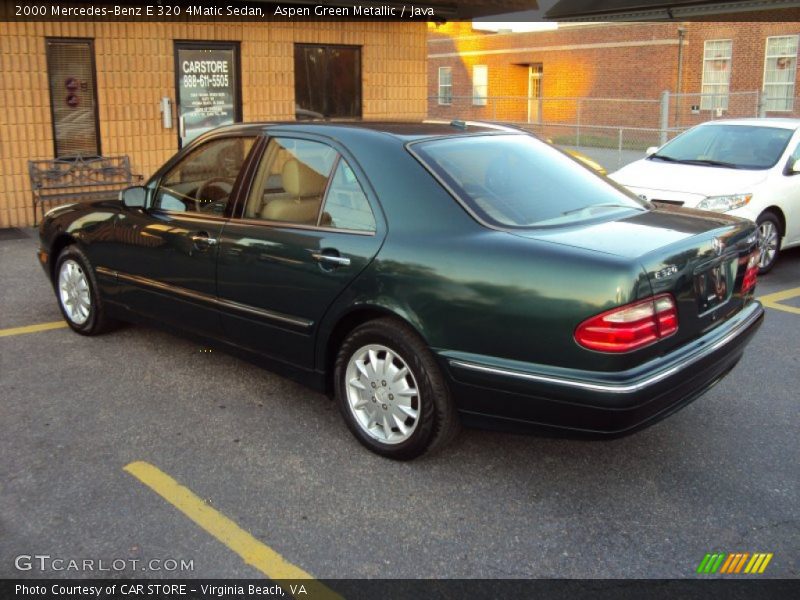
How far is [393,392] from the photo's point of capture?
389 centimetres

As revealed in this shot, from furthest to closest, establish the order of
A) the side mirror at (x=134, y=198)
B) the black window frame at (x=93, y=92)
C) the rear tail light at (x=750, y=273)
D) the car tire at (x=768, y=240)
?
the black window frame at (x=93, y=92) → the car tire at (x=768, y=240) → the side mirror at (x=134, y=198) → the rear tail light at (x=750, y=273)

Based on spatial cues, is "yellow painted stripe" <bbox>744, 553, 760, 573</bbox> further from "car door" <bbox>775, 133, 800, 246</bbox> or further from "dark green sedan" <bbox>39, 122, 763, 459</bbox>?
"car door" <bbox>775, 133, 800, 246</bbox>

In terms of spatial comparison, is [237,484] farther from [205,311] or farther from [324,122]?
[324,122]

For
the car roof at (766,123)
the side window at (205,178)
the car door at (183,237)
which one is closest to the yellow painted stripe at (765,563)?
the car door at (183,237)

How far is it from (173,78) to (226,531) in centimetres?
974

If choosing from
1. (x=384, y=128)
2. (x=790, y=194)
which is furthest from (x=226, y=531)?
(x=790, y=194)

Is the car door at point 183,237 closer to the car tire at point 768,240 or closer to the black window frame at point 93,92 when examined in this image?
the car tire at point 768,240

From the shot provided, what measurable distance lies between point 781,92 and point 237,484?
93.2 ft

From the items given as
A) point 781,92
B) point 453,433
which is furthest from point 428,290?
point 781,92

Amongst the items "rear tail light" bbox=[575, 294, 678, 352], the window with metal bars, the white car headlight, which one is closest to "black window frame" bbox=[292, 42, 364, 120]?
the white car headlight

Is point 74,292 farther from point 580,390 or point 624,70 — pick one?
point 624,70

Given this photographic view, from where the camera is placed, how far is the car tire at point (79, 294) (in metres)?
5.79

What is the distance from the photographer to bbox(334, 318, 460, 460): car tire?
372 centimetres

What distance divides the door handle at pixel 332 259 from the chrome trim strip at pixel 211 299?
0.33m
